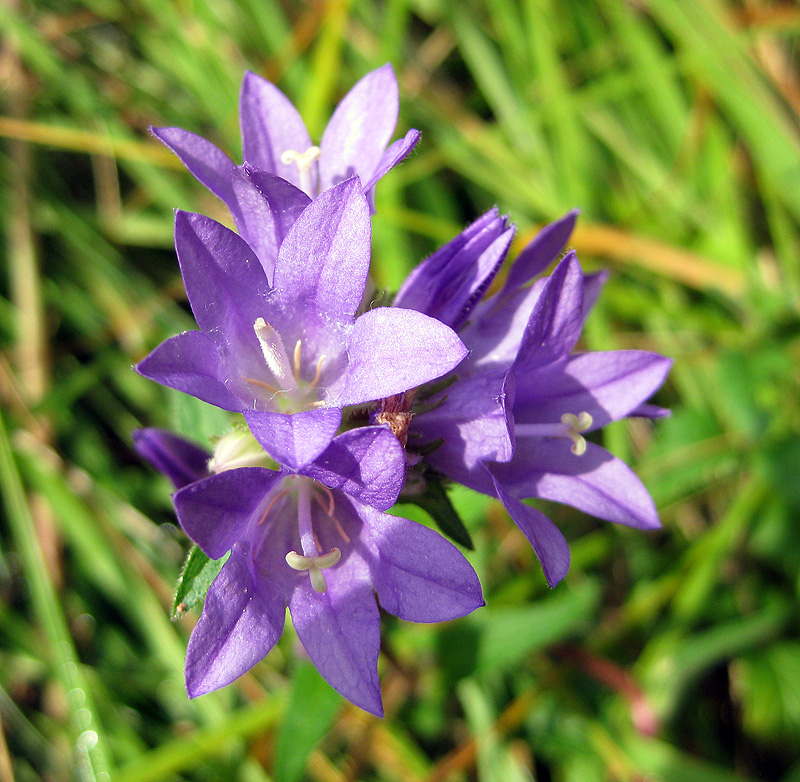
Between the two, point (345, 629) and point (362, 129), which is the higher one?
point (362, 129)

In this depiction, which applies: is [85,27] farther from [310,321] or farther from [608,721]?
[608,721]

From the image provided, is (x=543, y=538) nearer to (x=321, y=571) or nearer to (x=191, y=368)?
(x=321, y=571)

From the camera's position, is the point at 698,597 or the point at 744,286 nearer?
the point at 698,597

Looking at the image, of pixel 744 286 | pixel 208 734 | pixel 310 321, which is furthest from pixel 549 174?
pixel 208 734

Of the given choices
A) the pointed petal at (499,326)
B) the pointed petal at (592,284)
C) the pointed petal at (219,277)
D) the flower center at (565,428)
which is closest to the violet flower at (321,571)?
the pointed petal at (219,277)

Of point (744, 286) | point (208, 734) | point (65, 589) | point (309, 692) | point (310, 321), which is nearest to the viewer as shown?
point (310, 321)

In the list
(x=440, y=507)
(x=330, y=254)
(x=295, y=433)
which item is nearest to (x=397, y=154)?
(x=330, y=254)
